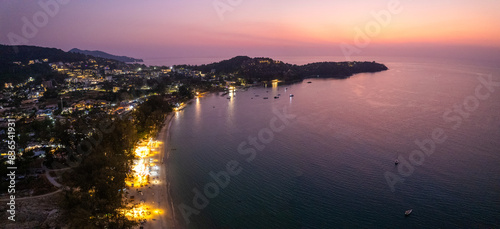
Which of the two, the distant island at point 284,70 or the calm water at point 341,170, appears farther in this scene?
the distant island at point 284,70

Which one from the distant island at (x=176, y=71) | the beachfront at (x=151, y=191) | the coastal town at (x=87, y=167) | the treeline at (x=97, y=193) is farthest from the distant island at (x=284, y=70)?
the treeline at (x=97, y=193)

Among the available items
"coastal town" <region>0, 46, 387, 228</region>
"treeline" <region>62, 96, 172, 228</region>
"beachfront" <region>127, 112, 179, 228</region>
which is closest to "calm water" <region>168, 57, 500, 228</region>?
"beachfront" <region>127, 112, 179, 228</region>

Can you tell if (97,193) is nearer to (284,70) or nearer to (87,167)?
(87,167)

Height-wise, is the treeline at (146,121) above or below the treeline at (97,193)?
above

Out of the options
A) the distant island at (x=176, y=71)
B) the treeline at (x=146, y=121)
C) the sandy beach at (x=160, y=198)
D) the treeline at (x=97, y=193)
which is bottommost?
the sandy beach at (x=160, y=198)

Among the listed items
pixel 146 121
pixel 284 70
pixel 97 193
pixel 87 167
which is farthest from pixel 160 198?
pixel 284 70

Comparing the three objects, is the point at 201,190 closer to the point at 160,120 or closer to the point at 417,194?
the point at 417,194

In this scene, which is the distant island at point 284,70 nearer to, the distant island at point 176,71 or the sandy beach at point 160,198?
the distant island at point 176,71

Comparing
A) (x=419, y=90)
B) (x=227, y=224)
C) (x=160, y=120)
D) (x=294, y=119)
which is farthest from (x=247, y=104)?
(x=419, y=90)
